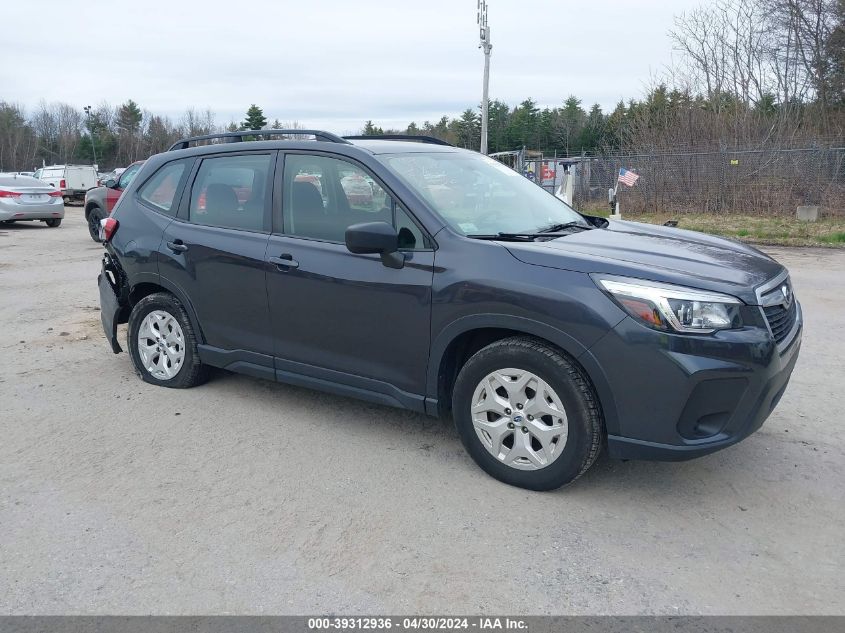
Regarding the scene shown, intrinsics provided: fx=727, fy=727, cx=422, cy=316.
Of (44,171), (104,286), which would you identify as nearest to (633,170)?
(104,286)

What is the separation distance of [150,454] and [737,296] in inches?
132

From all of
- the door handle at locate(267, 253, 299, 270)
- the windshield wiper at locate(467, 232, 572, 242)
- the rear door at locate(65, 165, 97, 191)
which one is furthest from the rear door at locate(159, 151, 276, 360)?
the rear door at locate(65, 165, 97, 191)

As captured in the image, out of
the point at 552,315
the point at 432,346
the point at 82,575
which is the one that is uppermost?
the point at 552,315

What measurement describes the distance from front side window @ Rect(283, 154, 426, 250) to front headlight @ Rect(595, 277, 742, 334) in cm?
125

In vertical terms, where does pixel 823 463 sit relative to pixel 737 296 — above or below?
below

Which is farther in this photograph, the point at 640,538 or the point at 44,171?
the point at 44,171

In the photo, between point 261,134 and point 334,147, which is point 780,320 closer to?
point 334,147

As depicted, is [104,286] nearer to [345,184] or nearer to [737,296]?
[345,184]

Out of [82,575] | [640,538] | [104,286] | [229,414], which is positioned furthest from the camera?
[104,286]

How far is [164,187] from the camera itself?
550 centimetres

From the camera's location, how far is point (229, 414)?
497 cm

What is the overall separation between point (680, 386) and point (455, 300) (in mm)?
1210

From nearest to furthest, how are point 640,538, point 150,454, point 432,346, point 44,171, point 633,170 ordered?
point 640,538
point 432,346
point 150,454
point 633,170
point 44,171

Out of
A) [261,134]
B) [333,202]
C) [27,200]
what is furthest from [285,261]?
[27,200]
